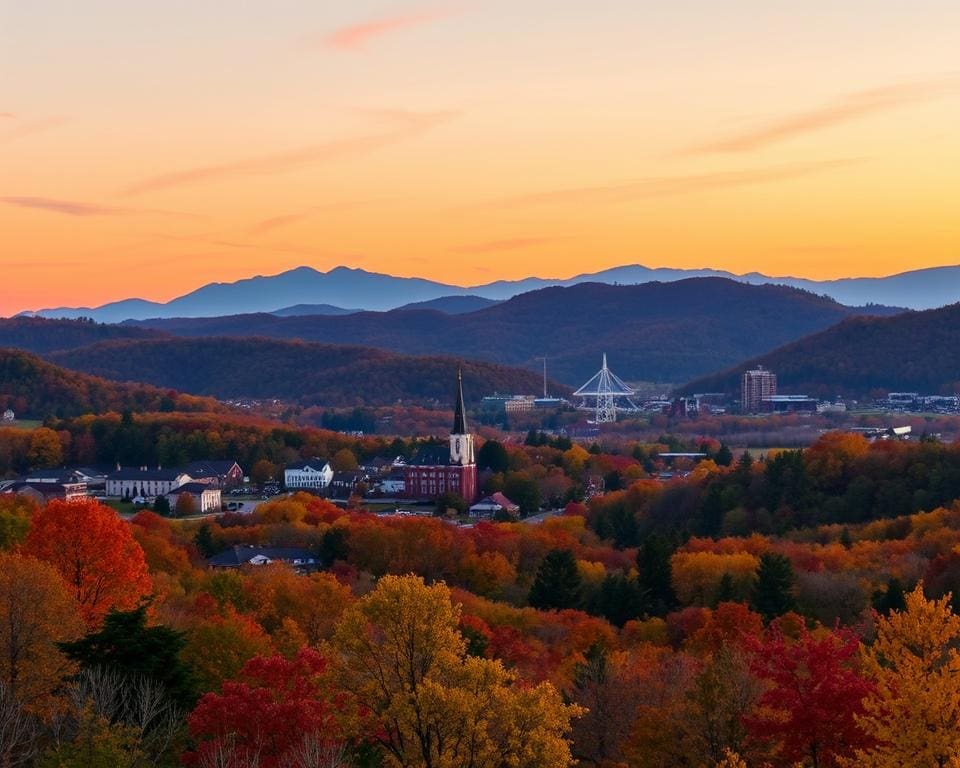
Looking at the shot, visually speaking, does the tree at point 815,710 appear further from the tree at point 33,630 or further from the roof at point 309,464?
the roof at point 309,464

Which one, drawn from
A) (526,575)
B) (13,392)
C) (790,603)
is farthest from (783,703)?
(13,392)

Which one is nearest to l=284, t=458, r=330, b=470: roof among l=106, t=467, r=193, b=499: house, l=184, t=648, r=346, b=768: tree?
l=106, t=467, r=193, b=499: house

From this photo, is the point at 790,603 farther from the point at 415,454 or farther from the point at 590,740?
the point at 415,454

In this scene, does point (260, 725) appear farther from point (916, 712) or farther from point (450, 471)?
point (450, 471)

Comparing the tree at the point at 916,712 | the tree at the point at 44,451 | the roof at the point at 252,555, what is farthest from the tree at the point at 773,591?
the tree at the point at 44,451

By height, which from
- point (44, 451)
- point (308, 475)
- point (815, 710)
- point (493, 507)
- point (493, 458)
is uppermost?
point (815, 710)

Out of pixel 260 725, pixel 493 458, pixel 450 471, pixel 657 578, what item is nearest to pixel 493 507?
pixel 450 471
